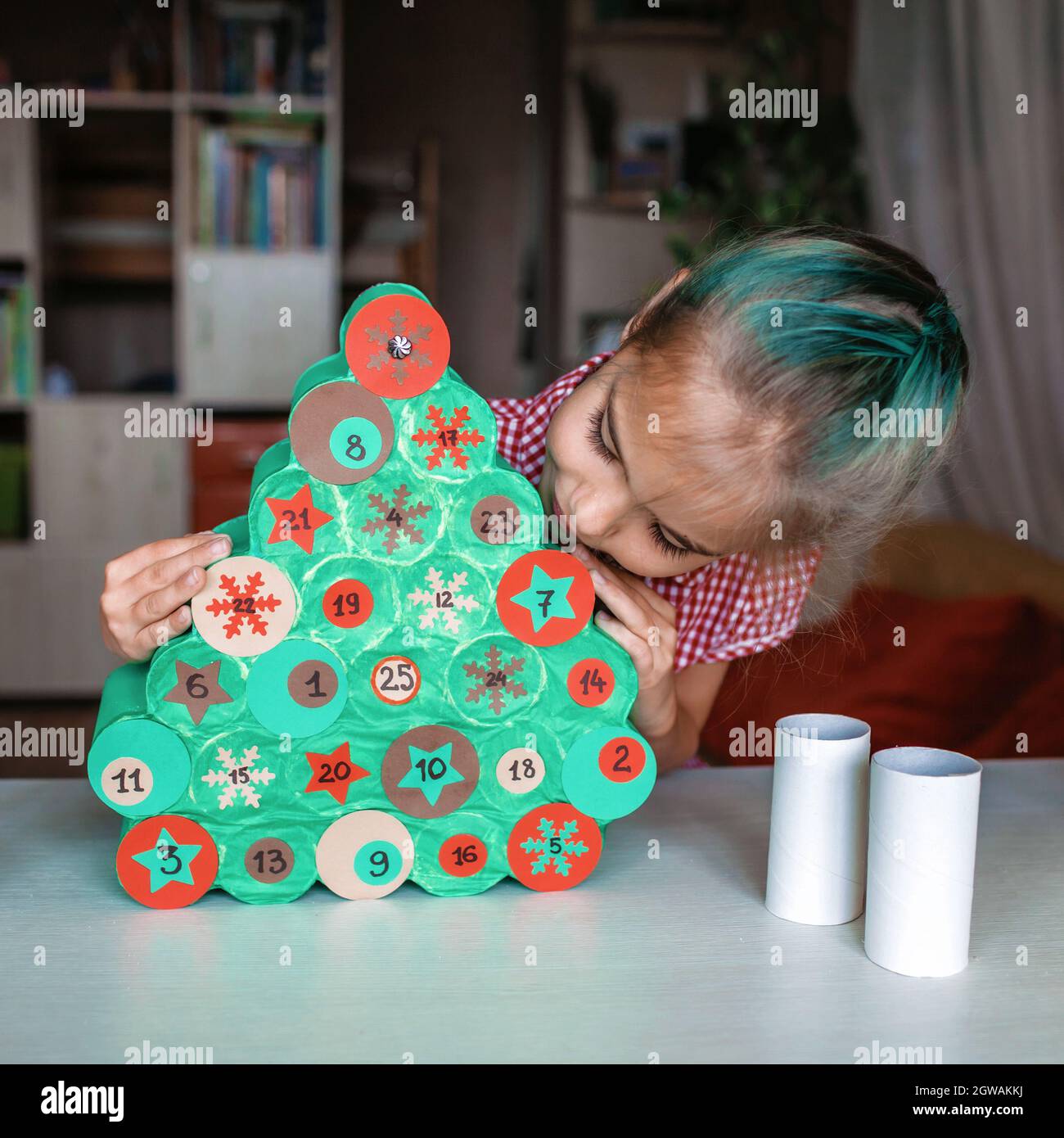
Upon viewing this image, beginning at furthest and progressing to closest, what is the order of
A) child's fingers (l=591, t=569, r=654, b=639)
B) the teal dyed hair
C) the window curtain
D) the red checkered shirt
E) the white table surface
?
the window curtain → the red checkered shirt → child's fingers (l=591, t=569, r=654, b=639) → the teal dyed hair → the white table surface

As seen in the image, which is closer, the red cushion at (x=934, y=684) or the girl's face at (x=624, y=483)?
the girl's face at (x=624, y=483)

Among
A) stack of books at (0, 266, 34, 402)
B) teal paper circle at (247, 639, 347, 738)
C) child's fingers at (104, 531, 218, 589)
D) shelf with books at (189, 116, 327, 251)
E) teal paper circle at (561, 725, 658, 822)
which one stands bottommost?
teal paper circle at (561, 725, 658, 822)

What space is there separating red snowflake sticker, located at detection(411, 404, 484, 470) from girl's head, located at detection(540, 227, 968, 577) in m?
0.10

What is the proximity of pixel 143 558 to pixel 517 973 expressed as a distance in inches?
15.0

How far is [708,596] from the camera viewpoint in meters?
1.12

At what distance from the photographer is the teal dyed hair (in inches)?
28.6

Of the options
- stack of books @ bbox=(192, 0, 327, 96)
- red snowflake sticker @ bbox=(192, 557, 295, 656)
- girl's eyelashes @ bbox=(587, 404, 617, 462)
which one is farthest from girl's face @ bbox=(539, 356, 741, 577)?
stack of books @ bbox=(192, 0, 327, 96)

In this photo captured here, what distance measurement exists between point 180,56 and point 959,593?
2.47 metres

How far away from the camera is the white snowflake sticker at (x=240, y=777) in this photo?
2.52 ft

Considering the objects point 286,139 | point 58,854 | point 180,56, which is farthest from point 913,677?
point 180,56

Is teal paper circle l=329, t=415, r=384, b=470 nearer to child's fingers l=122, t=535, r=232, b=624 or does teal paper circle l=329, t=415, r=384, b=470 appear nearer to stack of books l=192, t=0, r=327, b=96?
child's fingers l=122, t=535, r=232, b=624

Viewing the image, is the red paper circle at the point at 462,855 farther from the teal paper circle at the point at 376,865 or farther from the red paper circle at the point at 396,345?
the red paper circle at the point at 396,345

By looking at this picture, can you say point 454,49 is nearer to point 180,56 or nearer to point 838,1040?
point 180,56

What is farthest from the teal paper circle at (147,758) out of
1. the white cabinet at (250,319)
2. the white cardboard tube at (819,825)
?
the white cabinet at (250,319)
